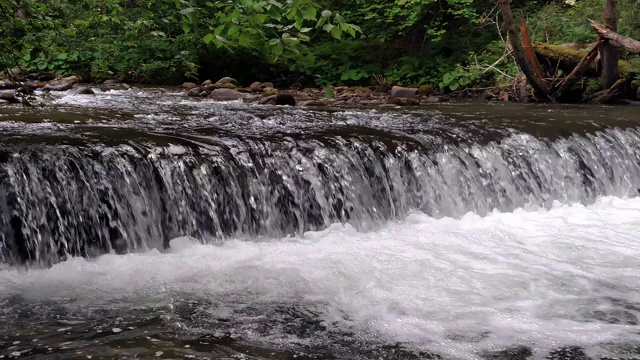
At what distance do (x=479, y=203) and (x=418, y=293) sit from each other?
2981mm

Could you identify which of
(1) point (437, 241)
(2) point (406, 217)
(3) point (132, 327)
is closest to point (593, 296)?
(1) point (437, 241)

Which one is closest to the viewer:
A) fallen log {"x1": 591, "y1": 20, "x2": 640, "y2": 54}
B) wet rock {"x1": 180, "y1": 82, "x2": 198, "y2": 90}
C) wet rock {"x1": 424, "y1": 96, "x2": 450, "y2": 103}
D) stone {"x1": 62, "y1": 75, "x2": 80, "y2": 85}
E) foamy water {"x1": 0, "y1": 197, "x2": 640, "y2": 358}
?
foamy water {"x1": 0, "y1": 197, "x2": 640, "y2": 358}

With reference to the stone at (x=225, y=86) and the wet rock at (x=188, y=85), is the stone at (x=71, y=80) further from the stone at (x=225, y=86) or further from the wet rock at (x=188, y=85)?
the stone at (x=225, y=86)

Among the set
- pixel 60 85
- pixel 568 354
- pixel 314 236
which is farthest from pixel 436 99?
pixel 568 354

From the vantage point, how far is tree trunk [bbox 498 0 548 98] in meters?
11.4

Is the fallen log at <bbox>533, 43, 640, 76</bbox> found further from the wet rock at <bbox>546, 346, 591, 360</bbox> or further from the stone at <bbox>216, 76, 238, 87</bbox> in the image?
the wet rock at <bbox>546, 346, 591, 360</bbox>

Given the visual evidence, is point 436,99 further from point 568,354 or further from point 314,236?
point 568,354

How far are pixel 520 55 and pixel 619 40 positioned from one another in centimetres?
A: 159

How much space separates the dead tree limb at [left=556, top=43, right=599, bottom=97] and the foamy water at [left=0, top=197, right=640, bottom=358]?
6567 mm

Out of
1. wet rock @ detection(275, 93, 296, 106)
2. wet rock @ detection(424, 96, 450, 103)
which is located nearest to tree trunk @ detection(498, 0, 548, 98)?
wet rock @ detection(424, 96, 450, 103)

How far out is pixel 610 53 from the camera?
11609mm

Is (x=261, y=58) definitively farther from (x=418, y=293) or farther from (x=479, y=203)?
(x=418, y=293)

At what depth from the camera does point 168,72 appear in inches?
619

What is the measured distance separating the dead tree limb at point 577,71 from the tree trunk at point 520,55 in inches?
11.1
